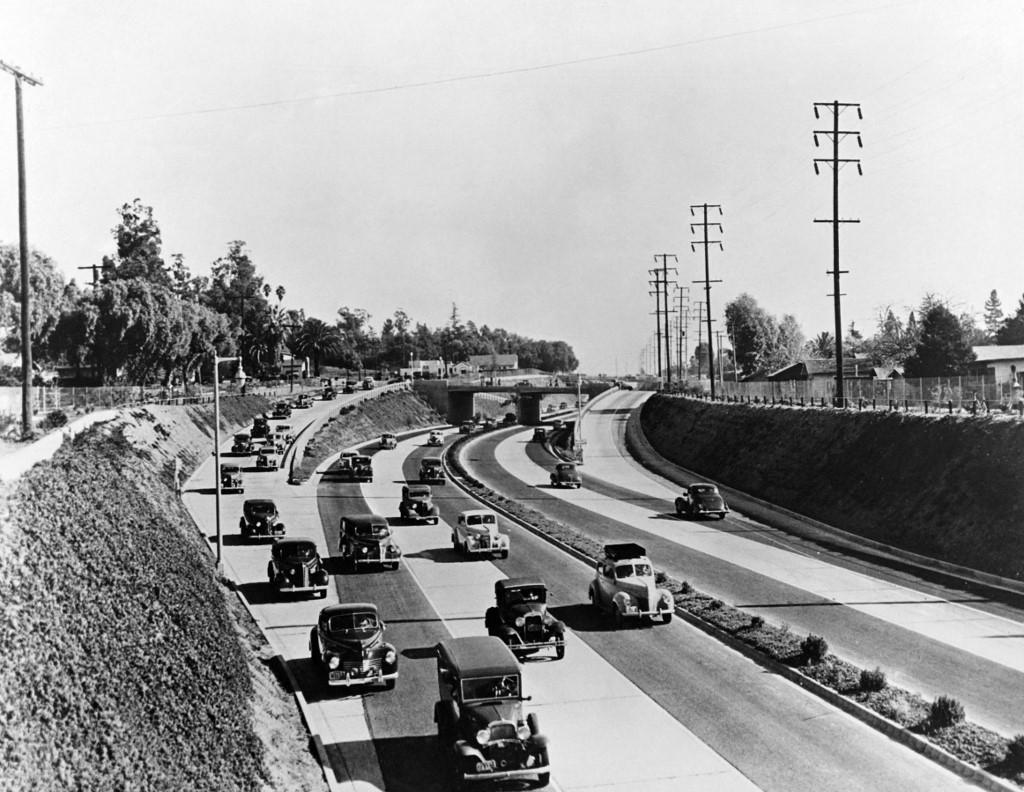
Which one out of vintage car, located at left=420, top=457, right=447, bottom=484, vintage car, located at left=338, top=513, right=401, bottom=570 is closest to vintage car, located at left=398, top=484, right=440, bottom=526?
vintage car, located at left=338, top=513, right=401, bottom=570

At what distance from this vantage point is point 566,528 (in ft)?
149

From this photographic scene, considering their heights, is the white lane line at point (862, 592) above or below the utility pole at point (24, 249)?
below

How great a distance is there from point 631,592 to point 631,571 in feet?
2.36

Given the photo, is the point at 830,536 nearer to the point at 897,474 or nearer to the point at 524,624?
the point at 897,474

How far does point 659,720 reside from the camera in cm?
2022

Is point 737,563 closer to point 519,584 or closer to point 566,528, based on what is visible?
point 566,528

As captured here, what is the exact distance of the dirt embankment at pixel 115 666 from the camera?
1327cm

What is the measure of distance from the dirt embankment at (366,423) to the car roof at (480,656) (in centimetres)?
4364

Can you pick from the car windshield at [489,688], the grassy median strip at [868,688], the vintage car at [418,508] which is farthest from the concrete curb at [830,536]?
the car windshield at [489,688]

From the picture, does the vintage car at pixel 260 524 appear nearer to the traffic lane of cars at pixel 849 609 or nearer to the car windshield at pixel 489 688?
the traffic lane of cars at pixel 849 609

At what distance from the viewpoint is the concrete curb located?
33.3 m

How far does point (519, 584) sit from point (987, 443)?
83.9 feet

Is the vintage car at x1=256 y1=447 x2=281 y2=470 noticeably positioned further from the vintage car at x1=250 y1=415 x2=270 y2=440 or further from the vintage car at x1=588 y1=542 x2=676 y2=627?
the vintage car at x1=588 y1=542 x2=676 y2=627

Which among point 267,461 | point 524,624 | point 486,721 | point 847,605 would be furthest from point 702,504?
point 486,721
